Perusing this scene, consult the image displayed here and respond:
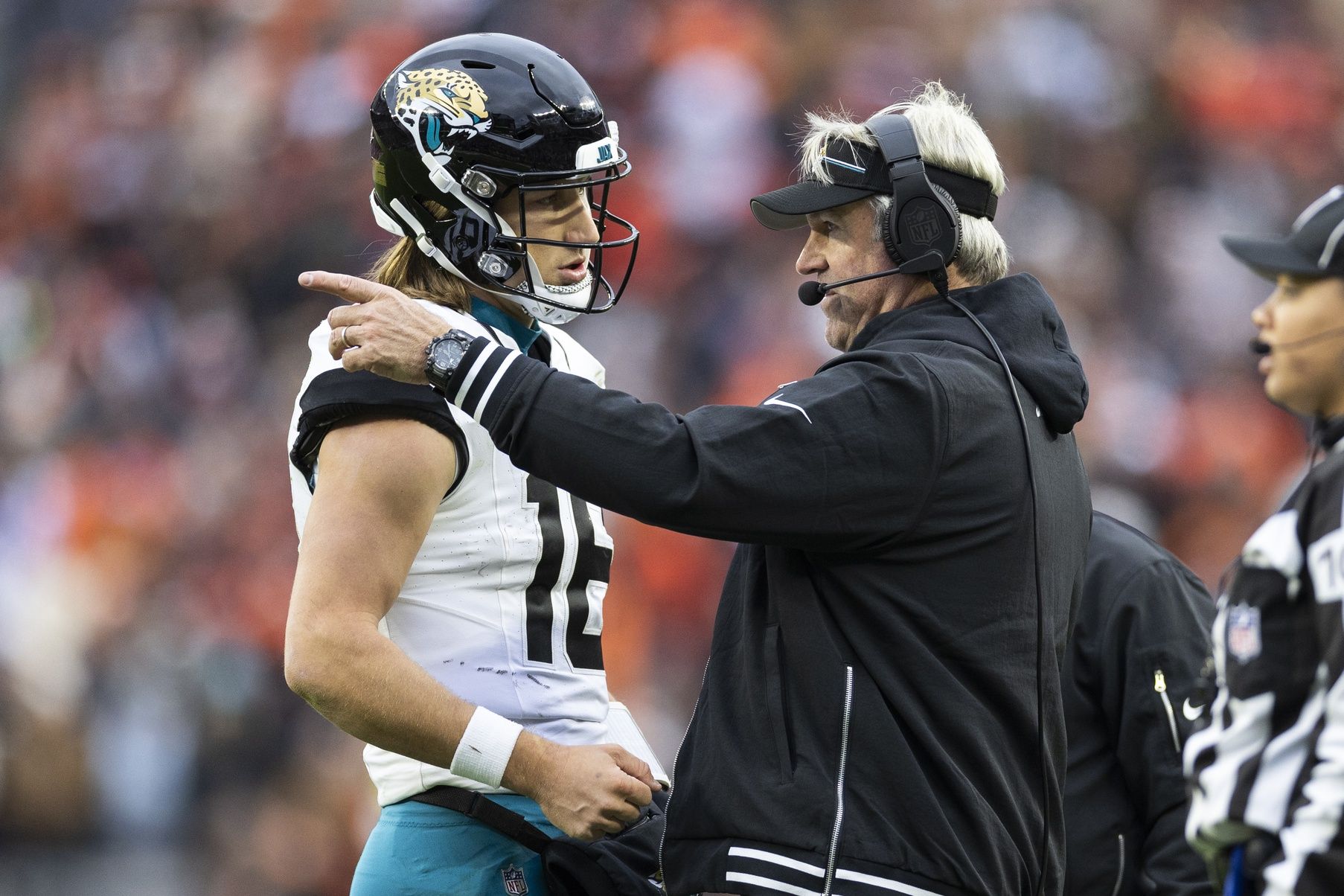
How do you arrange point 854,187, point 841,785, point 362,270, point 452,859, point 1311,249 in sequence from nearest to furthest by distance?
point 1311,249 → point 841,785 → point 452,859 → point 854,187 → point 362,270

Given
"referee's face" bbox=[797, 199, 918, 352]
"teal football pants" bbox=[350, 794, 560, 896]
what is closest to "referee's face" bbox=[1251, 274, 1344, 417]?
"referee's face" bbox=[797, 199, 918, 352]

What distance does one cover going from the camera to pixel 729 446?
236 cm

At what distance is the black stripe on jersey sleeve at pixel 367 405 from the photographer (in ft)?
8.25

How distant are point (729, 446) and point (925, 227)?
1.93 feet

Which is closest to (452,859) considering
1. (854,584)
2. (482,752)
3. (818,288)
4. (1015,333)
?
(482,752)

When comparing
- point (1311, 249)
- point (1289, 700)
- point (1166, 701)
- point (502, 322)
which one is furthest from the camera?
point (1166, 701)

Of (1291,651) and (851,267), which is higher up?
(851,267)

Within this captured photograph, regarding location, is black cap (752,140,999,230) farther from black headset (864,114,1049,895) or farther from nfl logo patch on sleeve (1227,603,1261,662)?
nfl logo patch on sleeve (1227,603,1261,662)

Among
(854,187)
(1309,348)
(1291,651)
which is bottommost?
(1291,651)

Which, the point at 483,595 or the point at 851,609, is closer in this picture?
the point at 851,609

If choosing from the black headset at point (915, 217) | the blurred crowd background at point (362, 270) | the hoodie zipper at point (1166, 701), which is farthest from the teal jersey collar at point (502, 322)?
the blurred crowd background at point (362, 270)

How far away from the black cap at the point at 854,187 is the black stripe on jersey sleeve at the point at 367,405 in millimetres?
700

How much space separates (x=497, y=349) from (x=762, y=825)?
0.80 meters

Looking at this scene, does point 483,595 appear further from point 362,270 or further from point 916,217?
point 362,270
